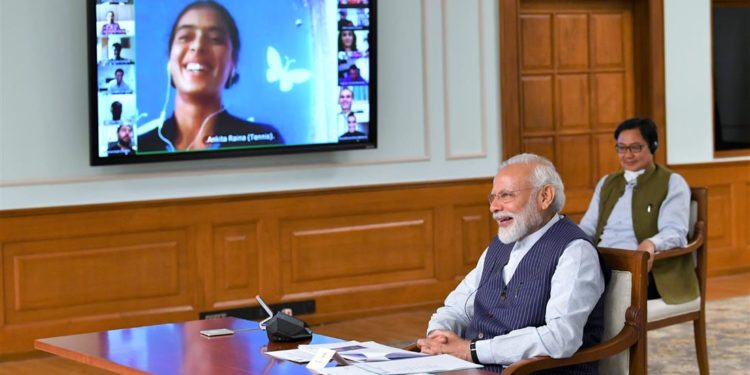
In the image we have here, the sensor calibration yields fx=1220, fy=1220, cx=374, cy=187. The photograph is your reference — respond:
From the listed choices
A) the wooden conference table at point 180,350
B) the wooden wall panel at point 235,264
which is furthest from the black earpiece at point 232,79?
the wooden conference table at point 180,350

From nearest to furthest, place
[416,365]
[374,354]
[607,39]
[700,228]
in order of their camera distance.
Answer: [416,365] < [374,354] < [700,228] < [607,39]

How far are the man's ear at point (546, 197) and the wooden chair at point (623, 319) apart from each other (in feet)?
0.76

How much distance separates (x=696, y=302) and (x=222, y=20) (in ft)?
10.4

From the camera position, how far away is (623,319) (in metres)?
3.58

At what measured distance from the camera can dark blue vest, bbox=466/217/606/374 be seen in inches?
140

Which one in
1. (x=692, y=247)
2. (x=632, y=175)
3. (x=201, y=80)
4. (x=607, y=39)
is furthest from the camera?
(x=607, y=39)

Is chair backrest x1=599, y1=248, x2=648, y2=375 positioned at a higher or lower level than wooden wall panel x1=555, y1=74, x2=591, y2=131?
lower

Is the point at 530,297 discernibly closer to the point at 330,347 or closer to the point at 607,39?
the point at 330,347

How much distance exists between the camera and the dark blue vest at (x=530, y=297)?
3551 millimetres

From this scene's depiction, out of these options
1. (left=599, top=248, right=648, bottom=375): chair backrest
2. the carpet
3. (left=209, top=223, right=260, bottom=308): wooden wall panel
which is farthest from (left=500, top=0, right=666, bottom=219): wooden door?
(left=599, top=248, right=648, bottom=375): chair backrest

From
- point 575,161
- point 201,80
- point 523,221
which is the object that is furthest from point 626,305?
point 575,161

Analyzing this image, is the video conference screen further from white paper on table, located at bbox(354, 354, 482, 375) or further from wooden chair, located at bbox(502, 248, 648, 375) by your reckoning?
white paper on table, located at bbox(354, 354, 482, 375)

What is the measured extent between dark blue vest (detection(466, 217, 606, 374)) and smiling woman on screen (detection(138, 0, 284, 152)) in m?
3.55

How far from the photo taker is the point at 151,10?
6.71m
